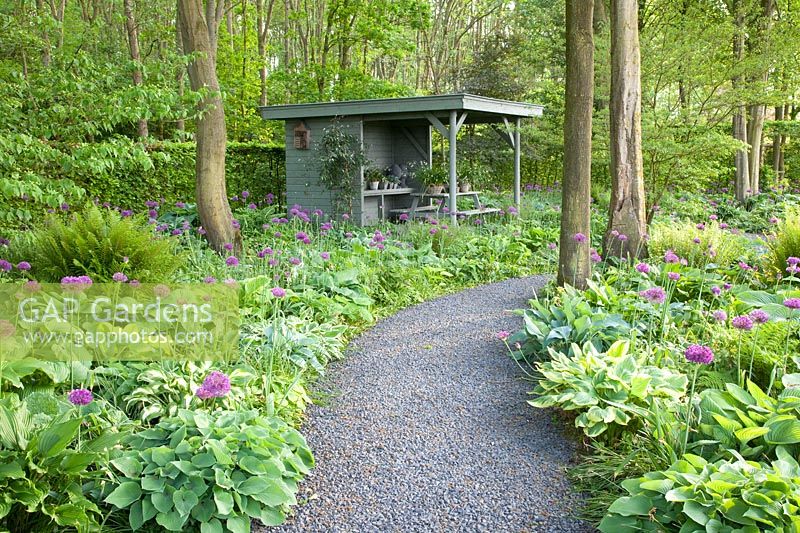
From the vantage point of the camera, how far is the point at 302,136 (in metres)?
→ 11.6

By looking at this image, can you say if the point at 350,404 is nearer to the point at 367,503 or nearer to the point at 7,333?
the point at 367,503

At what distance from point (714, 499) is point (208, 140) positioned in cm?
680

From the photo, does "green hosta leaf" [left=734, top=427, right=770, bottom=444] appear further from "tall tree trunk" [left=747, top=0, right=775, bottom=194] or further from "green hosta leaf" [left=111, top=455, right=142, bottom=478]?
"tall tree trunk" [left=747, top=0, right=775, bottom=194]

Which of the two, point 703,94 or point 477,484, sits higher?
point 703,94

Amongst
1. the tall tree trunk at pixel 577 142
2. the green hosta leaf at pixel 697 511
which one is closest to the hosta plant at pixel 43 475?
the green hosta leaf at pixel 697 511

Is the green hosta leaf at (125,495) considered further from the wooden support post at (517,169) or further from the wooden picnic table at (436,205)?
the wooden support post at (517,169)

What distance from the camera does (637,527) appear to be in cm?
246

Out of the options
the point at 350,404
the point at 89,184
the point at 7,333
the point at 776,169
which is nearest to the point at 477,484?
the point at 350,404

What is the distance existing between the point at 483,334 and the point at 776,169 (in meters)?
14.4

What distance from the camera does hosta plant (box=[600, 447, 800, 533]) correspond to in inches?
88.3

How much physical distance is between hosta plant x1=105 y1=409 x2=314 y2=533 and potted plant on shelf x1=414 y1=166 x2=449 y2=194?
29.5 feet

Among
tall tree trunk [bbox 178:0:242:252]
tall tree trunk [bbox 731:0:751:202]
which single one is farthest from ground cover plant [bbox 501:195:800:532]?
tall tree trunk [bbox 731:0:751:202]

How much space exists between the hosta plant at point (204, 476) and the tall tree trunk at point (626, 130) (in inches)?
189

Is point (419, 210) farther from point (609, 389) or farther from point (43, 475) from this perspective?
point (43, 475)
